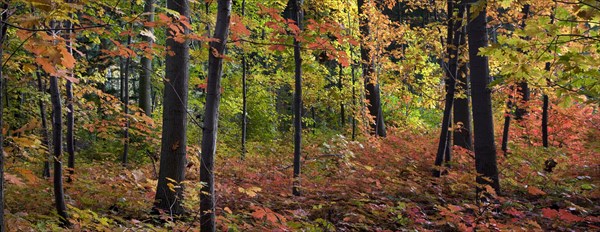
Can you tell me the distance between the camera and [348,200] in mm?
7121

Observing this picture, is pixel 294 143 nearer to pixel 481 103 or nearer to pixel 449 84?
pixel 449 84

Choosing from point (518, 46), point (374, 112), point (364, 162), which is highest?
point (518, 46)

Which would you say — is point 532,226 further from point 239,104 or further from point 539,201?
point 239,104

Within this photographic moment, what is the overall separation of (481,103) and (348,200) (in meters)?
2.85

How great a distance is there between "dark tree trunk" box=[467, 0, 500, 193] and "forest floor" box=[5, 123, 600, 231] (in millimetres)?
412

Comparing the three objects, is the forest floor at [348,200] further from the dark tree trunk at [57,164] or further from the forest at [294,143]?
the dark tree trunk at [57,164]

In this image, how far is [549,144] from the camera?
48.3 ft

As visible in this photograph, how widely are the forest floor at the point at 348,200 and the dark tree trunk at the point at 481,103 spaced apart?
412 mm

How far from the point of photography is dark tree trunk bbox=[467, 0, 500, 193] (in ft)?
23.4

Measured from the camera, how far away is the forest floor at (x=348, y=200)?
16.8ft

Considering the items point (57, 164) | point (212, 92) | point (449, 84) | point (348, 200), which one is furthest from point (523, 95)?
point (57, 164)

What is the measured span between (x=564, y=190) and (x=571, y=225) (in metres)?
2.44

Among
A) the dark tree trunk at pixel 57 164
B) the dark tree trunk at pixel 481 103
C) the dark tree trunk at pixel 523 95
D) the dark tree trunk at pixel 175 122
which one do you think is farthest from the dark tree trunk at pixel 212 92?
the dark tree trunk at pixel 523 95

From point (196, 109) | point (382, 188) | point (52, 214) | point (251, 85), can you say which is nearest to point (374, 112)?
point (251, 85)
